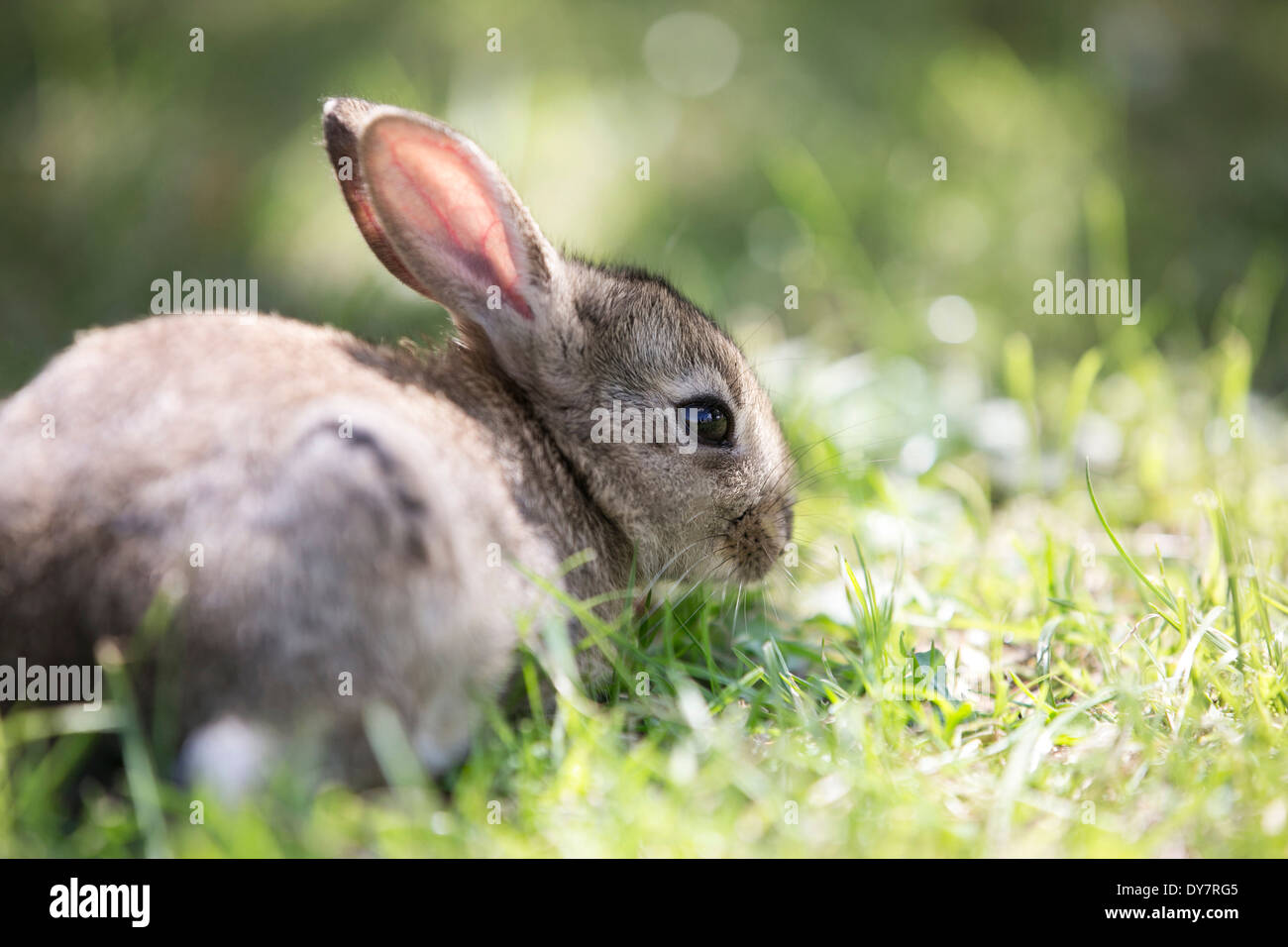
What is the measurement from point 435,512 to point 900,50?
698 centimetres

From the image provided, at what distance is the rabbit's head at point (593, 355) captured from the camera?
163 inches

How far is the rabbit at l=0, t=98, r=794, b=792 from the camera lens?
9.89ft

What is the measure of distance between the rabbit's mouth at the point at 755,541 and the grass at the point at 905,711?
0.39 ft

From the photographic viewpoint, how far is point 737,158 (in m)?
8.08

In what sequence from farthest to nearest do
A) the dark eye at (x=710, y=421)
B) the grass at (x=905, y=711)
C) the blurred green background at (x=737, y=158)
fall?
the blurred green background at (x=737, y=158)
the dark eye at (x=710, y=421)
the grass at (x=905, y=711)

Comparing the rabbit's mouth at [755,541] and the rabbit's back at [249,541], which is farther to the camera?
the rabbit's mouth at [755,541]

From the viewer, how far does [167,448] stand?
10.3 ft

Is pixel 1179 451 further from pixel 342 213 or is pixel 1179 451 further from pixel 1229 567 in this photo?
pixel 342 213
